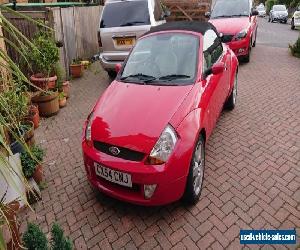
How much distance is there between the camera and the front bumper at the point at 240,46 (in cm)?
921

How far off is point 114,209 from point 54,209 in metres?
0.79

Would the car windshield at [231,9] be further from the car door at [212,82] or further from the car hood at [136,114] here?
the car hood at [136,114]

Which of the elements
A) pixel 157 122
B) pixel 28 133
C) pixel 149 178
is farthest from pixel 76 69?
pixel 149 178

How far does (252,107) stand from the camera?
6621 millimetres

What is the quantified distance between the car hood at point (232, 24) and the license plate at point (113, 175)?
723cm

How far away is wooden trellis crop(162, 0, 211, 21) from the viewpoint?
16.3m

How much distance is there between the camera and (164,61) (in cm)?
452

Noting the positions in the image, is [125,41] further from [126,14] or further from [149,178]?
[149,178]

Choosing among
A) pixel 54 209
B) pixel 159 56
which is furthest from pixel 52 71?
pixel 54 209

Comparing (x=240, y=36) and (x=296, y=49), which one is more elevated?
(x=240, y=36)

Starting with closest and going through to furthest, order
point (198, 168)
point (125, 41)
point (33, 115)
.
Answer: point (198, 168) < point (33, 115) < point (125, 41)

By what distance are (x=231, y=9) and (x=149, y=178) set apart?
9017mm

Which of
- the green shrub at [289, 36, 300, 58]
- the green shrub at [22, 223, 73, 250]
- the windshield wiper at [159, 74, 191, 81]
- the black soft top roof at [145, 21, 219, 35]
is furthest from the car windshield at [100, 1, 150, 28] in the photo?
the green shrub at [22, 223, 73, 250]

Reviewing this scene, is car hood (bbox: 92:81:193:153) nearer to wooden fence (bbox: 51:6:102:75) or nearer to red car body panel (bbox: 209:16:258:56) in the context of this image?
wooden fence (bbox: 51:6:102:75)
